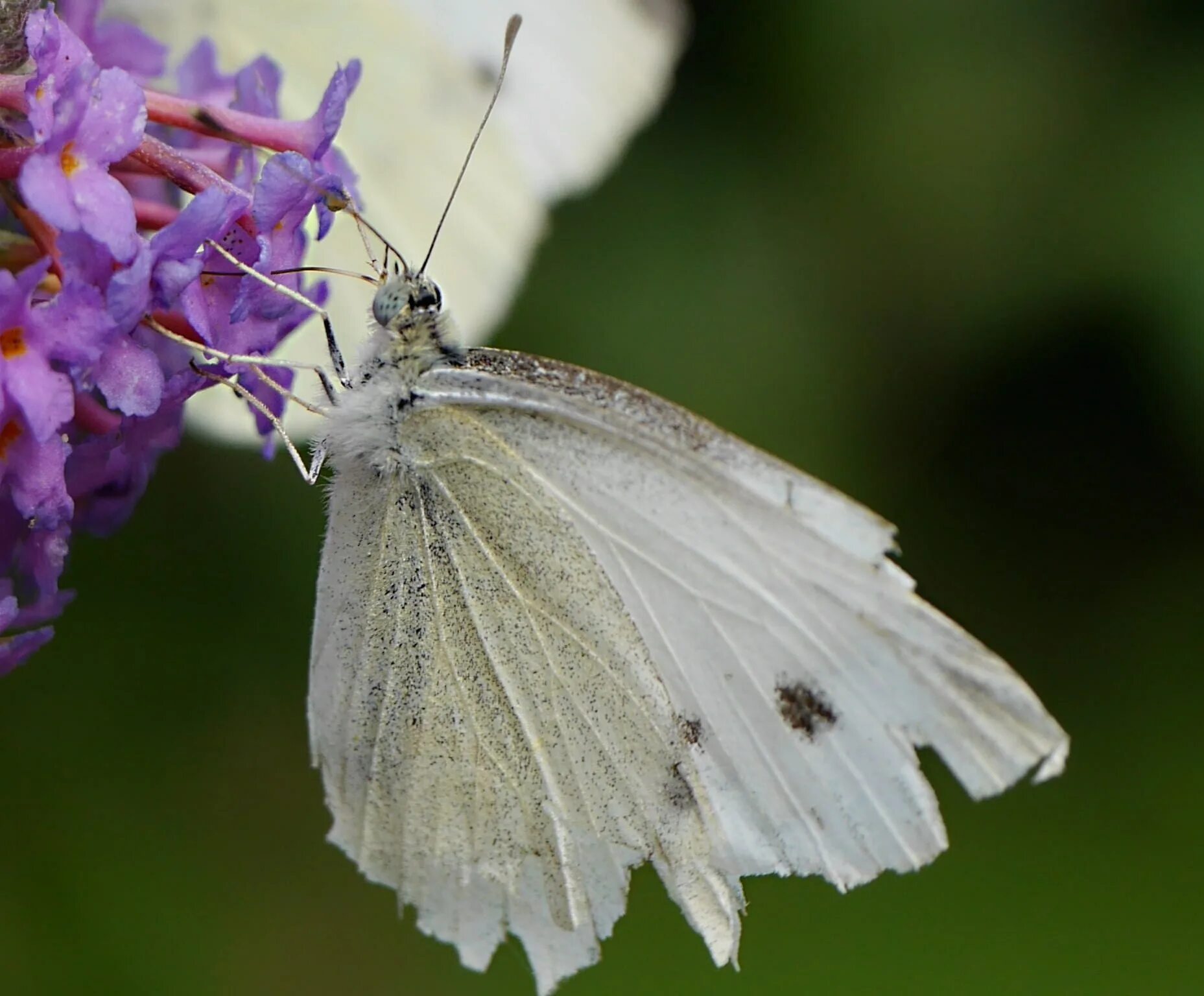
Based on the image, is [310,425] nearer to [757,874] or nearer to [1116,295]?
[757,874]

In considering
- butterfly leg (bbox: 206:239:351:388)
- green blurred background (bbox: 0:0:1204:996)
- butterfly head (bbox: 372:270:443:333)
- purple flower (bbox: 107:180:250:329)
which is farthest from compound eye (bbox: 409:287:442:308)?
green blurred background (bbox: 0:0:1204:996)

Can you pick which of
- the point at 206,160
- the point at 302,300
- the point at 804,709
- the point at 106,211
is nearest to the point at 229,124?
the point at 206,160

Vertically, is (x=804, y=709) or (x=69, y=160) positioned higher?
(x=69, y=160)

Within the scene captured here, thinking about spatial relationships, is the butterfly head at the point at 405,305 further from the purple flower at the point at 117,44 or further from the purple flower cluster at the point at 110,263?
the purple flower at the point at 117,44

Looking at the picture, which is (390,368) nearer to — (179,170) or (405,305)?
(405,305)

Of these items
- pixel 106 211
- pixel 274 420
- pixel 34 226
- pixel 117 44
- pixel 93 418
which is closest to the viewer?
pixel 106 211

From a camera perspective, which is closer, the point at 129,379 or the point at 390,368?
the point at 129,379
